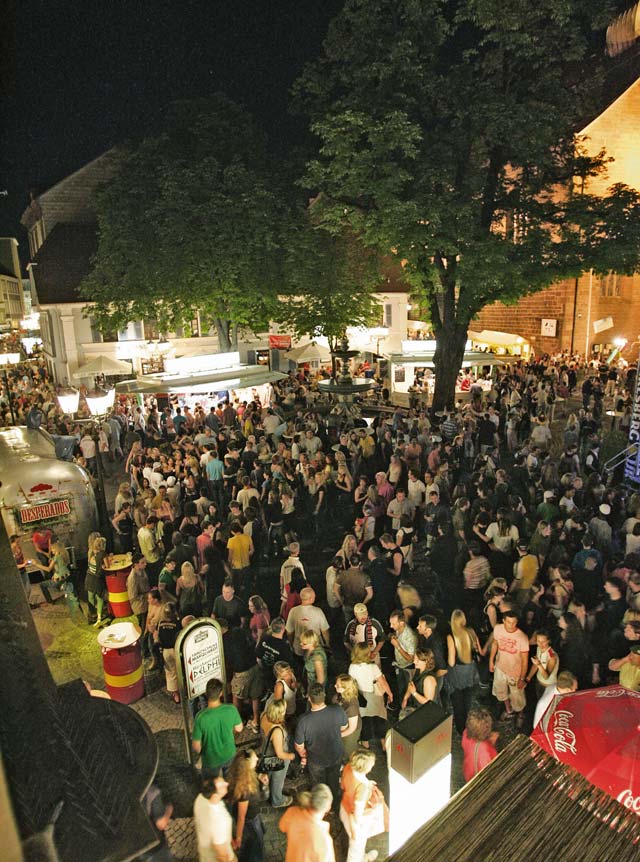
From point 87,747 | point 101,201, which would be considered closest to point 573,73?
point 101,201

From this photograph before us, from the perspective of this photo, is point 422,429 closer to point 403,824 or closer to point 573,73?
point 403,824

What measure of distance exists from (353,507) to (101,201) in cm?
1893

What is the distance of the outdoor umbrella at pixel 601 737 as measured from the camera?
3.89 m

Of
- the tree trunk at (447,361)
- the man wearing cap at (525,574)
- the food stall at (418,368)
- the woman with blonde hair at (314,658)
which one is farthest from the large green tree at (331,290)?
Answer: the woman with blonde hair at (314,658)

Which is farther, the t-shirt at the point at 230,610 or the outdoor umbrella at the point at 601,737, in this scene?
the t-shirt at the point at 230,610

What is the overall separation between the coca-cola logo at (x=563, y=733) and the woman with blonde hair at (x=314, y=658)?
2141 millimetres

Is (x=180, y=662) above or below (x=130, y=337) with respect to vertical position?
below

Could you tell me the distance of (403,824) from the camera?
4086 millimetres

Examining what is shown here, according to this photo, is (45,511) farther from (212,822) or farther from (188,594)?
(212,822)

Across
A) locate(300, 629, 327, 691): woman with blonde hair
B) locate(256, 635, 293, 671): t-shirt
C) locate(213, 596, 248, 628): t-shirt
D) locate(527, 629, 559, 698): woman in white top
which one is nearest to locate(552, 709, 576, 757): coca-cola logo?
locate(527, 629, 559, 698): woman in white top

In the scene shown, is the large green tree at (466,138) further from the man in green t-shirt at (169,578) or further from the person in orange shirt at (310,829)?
the person in orange shirt at (310,829)

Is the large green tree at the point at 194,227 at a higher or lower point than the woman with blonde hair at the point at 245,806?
Result: higher

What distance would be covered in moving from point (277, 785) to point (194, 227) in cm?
2015

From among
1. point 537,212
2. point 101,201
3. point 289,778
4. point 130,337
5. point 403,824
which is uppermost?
point 101,201
